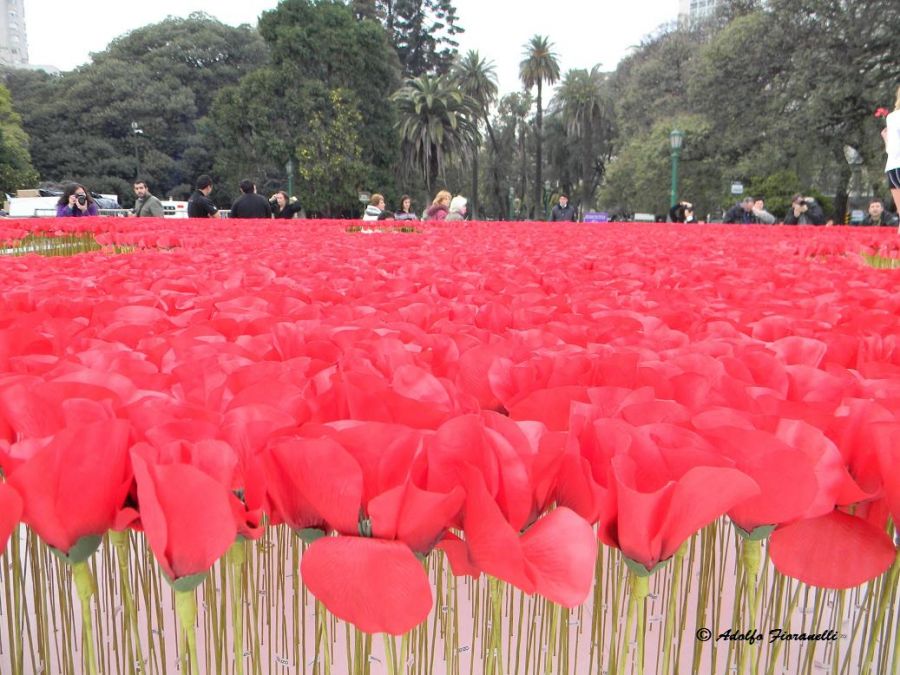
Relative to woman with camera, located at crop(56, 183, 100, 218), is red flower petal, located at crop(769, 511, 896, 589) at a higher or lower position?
lower

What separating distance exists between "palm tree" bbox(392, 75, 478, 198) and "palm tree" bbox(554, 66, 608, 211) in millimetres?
13123

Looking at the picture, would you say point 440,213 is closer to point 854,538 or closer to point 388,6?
point 854,538

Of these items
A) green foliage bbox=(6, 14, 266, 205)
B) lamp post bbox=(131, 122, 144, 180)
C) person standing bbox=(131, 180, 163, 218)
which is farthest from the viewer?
green foliage bbox=(6, 14, 266, 205)

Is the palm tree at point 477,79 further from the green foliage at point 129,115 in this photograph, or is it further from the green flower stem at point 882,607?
the green flower stem at point 882,607

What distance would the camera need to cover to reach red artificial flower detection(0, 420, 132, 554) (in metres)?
0.85

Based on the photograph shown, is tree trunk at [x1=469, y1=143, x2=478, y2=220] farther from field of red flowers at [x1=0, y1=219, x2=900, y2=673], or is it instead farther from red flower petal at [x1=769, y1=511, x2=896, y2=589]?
red flower petal at [x1=769, y1=511, x2=896, y2=589]

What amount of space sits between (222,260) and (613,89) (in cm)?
6117

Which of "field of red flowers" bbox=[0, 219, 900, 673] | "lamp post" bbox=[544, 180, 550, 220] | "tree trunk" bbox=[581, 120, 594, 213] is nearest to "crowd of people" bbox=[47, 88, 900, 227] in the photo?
"field of red flowers" bbox=[0, 219, 900, 673]

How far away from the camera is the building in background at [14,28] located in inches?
6024

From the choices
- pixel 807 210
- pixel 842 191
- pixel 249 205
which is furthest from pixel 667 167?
pixel 249 205

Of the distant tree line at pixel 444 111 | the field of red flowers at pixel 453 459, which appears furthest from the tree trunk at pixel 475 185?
the field of red flowers at pixel 453 459

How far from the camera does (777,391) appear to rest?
50.5 inches

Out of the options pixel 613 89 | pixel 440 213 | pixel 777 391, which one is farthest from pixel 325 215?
pixel 777 391

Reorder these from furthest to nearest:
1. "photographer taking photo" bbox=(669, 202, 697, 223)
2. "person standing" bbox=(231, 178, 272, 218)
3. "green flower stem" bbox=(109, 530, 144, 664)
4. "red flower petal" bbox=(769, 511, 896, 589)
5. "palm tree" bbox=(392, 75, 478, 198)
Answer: "palm tree" bbox=(392, 75, 478, 198) → "photographer taking photo" bbox=(669, 202, 697, 223) → "person standing" bbox=(231, 178, 272, 218) → "green flower stem" bbox=(109, 530, 144, 664) → "red flower petal" bbox=(769, 511, 896, 589)
